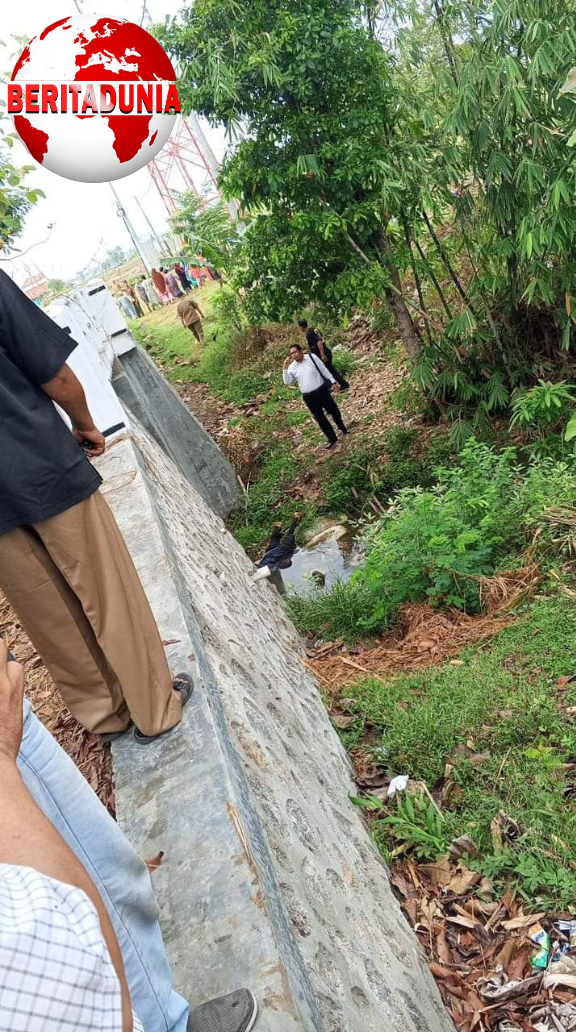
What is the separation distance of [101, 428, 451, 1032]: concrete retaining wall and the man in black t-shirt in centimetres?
20

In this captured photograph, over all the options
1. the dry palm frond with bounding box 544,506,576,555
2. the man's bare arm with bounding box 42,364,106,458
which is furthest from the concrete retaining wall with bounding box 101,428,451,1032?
the dry palm frond with bounding box 544,506,576,555

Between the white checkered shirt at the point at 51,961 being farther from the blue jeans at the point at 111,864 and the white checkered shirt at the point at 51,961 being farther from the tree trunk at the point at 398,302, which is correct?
the tree trunk at the point at 398,302

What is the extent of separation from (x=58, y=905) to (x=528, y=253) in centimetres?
583

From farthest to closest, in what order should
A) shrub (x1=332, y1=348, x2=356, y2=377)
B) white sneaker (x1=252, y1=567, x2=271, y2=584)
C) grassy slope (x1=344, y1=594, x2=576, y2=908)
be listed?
shrub (x1=332, y1=348, x2=356, y2=377) < white sneaker (x1=252, y1=567, x2=271, y2=584) < grassy slope (x1=344, y1=594, x2=576, y2=908)

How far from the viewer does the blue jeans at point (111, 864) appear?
1296 mm

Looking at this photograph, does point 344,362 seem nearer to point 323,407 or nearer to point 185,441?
point 323,407

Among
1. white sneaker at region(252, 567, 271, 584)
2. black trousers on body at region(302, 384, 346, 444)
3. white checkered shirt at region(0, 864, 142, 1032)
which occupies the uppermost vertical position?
white checkered shirt at region(0, 864, 142, 1032)

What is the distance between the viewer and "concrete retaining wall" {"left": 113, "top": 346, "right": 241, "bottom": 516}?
29.8 ft

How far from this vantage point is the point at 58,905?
31.3 inches

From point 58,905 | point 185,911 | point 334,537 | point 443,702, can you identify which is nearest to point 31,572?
point 185,911

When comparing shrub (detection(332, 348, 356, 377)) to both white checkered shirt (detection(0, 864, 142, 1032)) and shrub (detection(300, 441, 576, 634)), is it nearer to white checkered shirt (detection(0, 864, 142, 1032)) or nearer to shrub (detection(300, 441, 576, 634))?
shrub (detection(300, 441, 576, 634))

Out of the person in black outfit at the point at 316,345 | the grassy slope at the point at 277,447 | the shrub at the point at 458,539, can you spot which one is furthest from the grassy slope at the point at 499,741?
the person in black outfit at the point at 316,345

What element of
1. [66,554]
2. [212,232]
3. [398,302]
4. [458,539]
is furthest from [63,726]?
[212,232]

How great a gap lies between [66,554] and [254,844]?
37.5 inches
